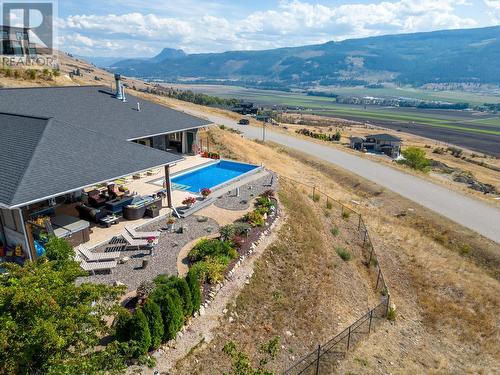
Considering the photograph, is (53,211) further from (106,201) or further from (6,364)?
(6,364)

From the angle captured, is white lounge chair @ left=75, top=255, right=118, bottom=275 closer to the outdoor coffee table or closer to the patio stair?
the outdoor coffee table

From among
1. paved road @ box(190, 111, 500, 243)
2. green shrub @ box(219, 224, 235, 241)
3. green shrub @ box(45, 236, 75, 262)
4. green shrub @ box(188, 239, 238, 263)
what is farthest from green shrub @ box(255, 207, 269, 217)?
paved road @ box(190, 111, 500, 243)

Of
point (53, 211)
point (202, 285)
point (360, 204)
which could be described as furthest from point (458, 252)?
point (53, 211)

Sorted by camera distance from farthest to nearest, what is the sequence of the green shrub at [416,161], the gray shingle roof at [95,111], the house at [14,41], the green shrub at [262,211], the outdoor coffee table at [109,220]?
1. the house at [14,41]
2. the green shrub at [416,161]
3. the gray shingle roof at [95,111]
4. the green shrub at [262,211]
5. the outdoor coffee table at [109,220]

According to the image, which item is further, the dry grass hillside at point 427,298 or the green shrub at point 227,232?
the green shrub at point 227,232

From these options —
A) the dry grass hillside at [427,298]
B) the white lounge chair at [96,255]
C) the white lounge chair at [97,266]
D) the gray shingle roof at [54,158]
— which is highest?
the gray shingle roof at [54,158]

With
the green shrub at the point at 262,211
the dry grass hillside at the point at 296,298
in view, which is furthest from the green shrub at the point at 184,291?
the green shrub at the point at 262,211

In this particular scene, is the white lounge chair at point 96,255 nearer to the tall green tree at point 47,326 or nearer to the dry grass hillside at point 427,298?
the dry grass hillside at point 427,298

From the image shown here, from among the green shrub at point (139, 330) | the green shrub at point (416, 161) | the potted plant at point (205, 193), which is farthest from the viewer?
the green shrub at point (416, 161)
